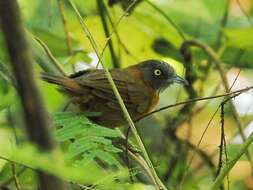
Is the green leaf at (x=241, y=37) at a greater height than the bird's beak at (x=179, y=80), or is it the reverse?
the green leaf at (x=241, y=37)

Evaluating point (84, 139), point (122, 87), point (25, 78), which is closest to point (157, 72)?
point (122, 87)

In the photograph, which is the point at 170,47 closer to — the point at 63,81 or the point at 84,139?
the point at 63,81

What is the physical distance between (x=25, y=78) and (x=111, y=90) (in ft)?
9.17

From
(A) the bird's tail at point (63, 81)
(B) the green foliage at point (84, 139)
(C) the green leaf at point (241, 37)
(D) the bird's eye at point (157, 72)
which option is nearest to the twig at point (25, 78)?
(B) the green foliage at point (84, 139)

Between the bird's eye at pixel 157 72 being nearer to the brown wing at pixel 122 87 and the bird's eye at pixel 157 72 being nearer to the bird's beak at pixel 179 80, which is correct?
the bird's beak at pixel 179 80

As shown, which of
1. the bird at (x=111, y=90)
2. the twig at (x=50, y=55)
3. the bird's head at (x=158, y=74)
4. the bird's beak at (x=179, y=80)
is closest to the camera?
the twig at (x=50, y=55)

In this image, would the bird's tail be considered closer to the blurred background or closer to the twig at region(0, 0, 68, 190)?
the blurred background

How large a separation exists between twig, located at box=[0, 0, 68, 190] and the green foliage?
A: 0.98 metres

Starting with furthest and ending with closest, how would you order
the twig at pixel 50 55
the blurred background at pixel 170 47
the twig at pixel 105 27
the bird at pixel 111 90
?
the blurred background at pixel 170 47, the twig at pixel 105 27, the bird at pixel 111 90, the twig at pixel 50 55

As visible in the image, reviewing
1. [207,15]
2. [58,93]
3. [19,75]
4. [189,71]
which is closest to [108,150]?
[19,75]

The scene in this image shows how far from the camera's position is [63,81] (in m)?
3.23

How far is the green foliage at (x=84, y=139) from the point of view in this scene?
181 centimetres

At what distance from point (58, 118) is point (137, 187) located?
92 cm

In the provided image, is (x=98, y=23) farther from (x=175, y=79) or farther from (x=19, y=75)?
(x=19, y=75)
